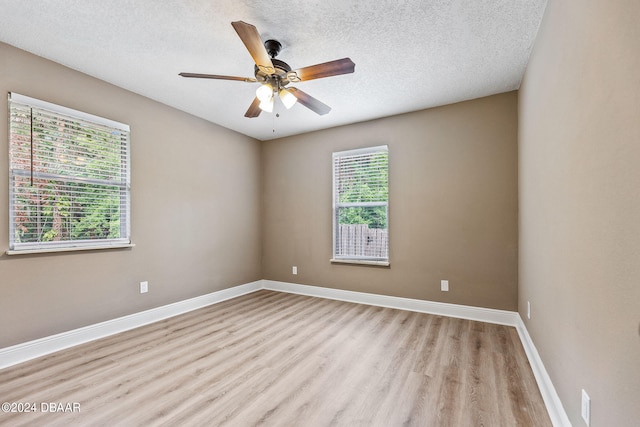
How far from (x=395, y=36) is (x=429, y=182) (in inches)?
77.1

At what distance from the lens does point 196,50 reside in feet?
8.12

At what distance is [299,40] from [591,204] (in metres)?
2.21

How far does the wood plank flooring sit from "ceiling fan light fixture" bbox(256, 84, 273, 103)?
2212 millimetres

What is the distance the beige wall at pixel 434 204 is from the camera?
3.33 m

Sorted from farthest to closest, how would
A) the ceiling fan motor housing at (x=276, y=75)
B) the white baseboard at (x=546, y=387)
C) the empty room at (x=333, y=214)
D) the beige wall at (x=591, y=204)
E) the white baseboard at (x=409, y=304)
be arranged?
the white baseboard at (x=409, y=304) → the ceiling fan motor housing at (x=276, y=75) → the white baseboard at (x=546, y=387) → the empty room at (x=333, y=214) → the beige wall at (x=591, y=204)

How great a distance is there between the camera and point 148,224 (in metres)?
3.44

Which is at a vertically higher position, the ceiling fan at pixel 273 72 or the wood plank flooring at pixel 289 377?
the ceiling fan at pixel 273 72

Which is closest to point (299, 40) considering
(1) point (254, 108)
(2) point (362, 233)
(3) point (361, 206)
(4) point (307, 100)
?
(4) point (307, 100)

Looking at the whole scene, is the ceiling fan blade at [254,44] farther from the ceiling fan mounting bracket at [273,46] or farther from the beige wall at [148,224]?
the beige wall at [148,224]

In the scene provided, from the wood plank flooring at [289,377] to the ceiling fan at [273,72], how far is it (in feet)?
7.26

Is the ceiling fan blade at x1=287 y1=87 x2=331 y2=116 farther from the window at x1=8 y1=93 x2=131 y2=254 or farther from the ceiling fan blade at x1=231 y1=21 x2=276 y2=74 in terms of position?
the window at x1=8 y1=93 x2=131 y2=254

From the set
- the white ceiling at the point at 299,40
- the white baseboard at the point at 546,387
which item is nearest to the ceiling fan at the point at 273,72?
the white ceiling at the point at 299,40

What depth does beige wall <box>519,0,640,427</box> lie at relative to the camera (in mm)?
948

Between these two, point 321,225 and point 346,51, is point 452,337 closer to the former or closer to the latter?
point 321,225
